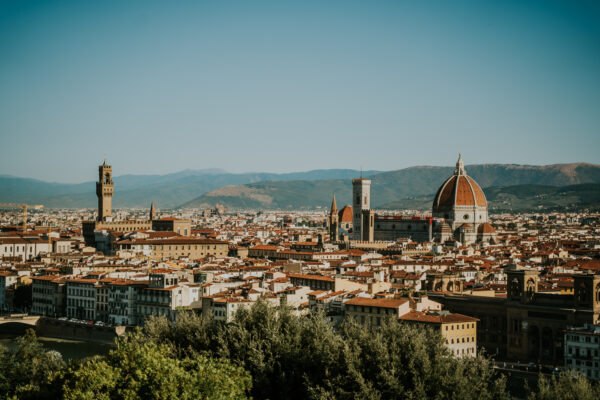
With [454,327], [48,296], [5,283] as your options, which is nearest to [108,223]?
[5,283]

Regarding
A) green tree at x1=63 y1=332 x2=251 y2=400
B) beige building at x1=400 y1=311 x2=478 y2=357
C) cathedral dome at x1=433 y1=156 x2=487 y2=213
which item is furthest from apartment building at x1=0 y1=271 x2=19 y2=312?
Result: cathedral dome at x1=433 y1=156 x2=487 y2=213

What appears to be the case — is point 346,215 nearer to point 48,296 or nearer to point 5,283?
point 5,283

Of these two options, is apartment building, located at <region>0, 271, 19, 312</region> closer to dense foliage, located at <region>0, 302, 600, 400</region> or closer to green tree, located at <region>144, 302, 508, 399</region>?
dense foliage, located at <region>0, 302, 600, 400</region>

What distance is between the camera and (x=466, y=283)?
207 ft

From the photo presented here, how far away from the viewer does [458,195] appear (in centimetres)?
11562

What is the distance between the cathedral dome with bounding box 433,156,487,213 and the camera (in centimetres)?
11575

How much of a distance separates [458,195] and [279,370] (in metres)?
86.9

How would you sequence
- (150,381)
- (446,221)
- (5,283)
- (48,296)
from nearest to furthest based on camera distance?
(150,381) → (48,296) → (5,283) → (446,221)

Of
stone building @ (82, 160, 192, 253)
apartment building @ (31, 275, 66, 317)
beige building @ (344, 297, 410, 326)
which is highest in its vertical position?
stone building @ (82, 160, 192, 253)

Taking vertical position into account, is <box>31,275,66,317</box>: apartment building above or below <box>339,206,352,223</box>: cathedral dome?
below

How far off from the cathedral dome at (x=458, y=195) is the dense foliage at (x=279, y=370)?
81.9 meters

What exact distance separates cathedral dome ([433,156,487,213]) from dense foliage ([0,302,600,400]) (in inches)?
3224

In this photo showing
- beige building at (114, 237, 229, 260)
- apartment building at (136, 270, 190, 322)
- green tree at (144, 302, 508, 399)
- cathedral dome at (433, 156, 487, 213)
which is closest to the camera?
green tree at (144, 302, 508, 399)

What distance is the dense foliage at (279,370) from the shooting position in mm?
26719
